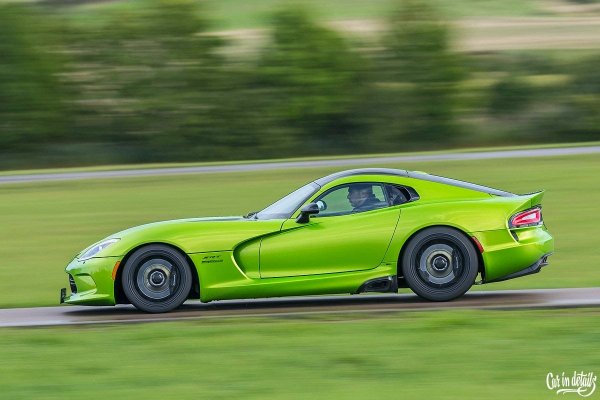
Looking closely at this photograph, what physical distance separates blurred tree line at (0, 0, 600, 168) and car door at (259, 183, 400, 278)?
30752 mm

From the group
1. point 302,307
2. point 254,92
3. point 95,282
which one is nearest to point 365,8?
point 254,92

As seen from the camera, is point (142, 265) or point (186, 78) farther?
point (186, 78)

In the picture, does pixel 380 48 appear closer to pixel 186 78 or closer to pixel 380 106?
pixel 380 106

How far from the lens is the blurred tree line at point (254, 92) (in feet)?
134

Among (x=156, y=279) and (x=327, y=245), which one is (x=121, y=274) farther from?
(x=327, y=245)

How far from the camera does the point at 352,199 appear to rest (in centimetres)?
983

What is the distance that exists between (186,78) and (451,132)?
10.6 meters

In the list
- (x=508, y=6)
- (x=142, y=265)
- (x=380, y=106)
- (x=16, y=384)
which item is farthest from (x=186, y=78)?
(x=508, y=6)

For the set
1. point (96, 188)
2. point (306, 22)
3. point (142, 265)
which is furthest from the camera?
point (306, 22)

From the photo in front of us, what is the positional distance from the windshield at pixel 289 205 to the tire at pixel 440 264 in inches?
41.5

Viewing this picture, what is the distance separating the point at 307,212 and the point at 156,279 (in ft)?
4.90

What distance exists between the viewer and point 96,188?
24.9 metres

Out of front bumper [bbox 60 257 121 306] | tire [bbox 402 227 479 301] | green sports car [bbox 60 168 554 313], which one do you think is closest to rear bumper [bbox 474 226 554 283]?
green sports car [bbox 60 168 554 313]

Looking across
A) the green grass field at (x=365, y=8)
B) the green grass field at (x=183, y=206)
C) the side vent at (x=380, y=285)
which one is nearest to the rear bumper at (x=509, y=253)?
the side vent at (x=380, y=285)
